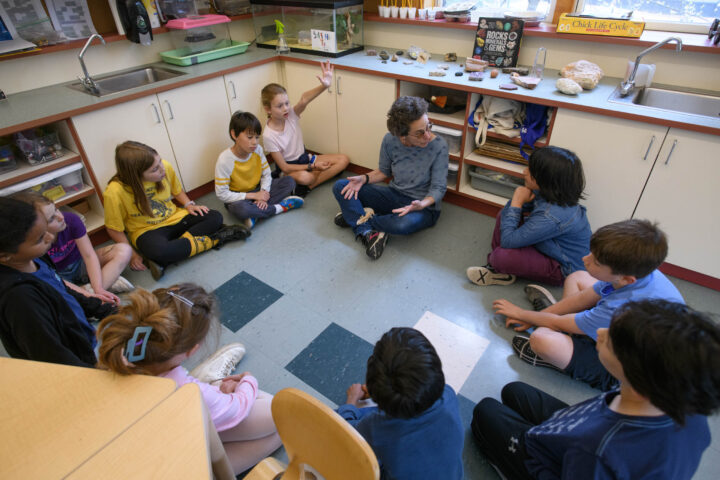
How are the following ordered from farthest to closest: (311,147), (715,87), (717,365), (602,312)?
1. (311,147)
2. (715,87)
3. (602,312)
4. (717,365)

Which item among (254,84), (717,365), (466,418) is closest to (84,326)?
(466,418)

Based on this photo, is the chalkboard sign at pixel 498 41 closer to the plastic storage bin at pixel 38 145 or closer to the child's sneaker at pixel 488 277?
the child's sneaker at pixel 488 277

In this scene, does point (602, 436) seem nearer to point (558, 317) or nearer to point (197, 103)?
point (558, 317)

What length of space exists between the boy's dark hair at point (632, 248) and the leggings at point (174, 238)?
1847 mm

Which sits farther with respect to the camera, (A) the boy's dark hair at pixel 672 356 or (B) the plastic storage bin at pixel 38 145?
(B) the plastic storage bin at pixel 38 145

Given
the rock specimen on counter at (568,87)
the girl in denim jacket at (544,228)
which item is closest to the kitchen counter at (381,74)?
the rock specimen on counter at (568,87)

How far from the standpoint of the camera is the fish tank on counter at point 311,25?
8.57 ft

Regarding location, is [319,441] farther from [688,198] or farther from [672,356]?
[688,198]

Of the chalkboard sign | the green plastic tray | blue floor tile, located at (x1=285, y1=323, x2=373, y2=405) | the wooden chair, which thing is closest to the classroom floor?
blue floor tile, located at (x1=285, y1=323, x2=373, y2=405)

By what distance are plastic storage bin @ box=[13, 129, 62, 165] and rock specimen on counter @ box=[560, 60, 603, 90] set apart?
2628mm

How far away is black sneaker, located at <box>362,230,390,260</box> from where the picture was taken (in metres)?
2.11

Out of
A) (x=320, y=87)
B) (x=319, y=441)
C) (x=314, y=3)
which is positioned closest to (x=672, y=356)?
(x=319, y=441)

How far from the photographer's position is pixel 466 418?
1390 mm

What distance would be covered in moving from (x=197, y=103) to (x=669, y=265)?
2717 mm
